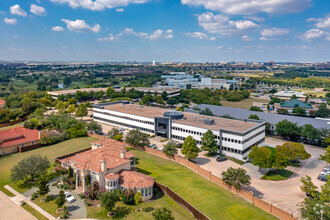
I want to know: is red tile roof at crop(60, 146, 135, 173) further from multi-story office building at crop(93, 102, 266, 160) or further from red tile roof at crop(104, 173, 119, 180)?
multi-story office building at crop(93, 102, 266, 160)

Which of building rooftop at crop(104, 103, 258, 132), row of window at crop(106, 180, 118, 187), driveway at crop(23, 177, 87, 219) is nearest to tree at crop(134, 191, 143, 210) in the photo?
row of window at crop(106, 180, 118, 187)

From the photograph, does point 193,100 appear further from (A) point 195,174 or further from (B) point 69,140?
(A) point 195,174

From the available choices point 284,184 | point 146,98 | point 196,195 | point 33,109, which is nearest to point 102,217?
point 196,195

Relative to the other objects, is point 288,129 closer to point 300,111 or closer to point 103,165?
point 300,111

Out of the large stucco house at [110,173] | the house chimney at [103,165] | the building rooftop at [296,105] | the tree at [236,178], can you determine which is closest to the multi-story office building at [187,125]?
the tree at [236,178]

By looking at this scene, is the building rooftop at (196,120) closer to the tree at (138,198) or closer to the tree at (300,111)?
the tree at (138,198)

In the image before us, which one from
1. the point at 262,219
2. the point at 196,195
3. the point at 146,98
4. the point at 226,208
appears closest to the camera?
the point at 262,219
